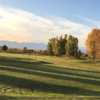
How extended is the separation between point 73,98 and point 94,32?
98.6ft

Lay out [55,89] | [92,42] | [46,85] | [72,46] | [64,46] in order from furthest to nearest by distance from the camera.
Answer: [64,46] < [72,46] < [92,42] < [46,85] < [55,89]

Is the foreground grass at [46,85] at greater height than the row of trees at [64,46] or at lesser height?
lesser

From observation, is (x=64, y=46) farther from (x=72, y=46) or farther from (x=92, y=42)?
(x=92, y=42)

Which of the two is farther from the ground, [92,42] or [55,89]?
[92,42]

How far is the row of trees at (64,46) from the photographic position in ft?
127

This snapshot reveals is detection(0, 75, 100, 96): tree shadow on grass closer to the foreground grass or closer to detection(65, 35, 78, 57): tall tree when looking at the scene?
the foreground grass

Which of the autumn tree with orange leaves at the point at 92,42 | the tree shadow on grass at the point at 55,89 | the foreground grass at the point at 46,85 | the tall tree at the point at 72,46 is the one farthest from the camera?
the tall tree at the point at 72,46

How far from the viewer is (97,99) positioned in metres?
5.95

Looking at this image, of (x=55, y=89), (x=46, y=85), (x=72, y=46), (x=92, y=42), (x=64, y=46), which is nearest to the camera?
(x=55, y=89)

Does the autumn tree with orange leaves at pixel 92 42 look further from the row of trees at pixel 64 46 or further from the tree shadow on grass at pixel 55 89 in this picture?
the tree shadow on grass at pixel 55 89

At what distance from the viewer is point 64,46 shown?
157ft

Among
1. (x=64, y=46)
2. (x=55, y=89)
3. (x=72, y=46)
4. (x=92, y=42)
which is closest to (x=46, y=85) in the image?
(x=55, y=89)

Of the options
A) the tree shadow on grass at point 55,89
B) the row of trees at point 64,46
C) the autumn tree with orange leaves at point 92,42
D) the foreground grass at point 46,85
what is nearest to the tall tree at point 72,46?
the row of trees at point 64,46

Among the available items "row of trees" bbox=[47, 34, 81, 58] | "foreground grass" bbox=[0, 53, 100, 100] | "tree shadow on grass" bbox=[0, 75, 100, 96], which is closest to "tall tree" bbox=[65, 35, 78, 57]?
"row of trees" bbox=[47, 34, 81, 58]
